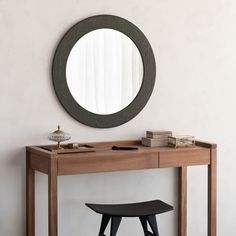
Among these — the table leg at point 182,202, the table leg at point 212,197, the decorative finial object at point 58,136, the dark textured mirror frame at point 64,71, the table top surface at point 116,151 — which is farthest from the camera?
the table leg at point 182,202

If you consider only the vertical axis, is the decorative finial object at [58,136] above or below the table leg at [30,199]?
above

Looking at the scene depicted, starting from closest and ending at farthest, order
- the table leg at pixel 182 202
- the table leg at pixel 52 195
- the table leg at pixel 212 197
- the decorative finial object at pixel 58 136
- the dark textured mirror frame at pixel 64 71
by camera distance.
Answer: the table leg at pixel 52 195 < the decorative finial object at pixel 58 136 < the dark textured mirror frame at pixel 64 71 < the table leg at pixel 212 197 < the table leg at pixel 182 202

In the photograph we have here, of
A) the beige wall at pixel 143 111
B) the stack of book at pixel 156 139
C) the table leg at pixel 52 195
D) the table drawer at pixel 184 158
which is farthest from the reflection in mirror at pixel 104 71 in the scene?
the table leg at pixel 52 195

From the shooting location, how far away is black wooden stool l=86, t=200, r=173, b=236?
3.32 metres

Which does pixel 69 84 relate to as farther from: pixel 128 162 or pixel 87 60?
pixel 128 162

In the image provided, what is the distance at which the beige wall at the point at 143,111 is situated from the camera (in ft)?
11.7

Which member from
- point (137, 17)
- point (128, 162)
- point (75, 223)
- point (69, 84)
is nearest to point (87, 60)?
point (69, 84)

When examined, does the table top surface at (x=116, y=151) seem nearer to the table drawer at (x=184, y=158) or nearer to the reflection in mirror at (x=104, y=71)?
the table drawer at (x=184, y=158)

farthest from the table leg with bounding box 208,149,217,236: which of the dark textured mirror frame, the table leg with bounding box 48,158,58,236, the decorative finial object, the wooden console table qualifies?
the table leg with bounding box 48,158,58,236

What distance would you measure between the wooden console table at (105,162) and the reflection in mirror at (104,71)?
27 centimetres

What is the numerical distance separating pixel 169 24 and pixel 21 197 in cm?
145

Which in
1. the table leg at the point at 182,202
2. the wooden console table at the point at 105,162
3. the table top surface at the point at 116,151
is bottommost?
the table leg at the point at 182,202

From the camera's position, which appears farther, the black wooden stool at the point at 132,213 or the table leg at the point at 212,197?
the table leg at the point at 212,197

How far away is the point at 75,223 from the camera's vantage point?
150 inches
